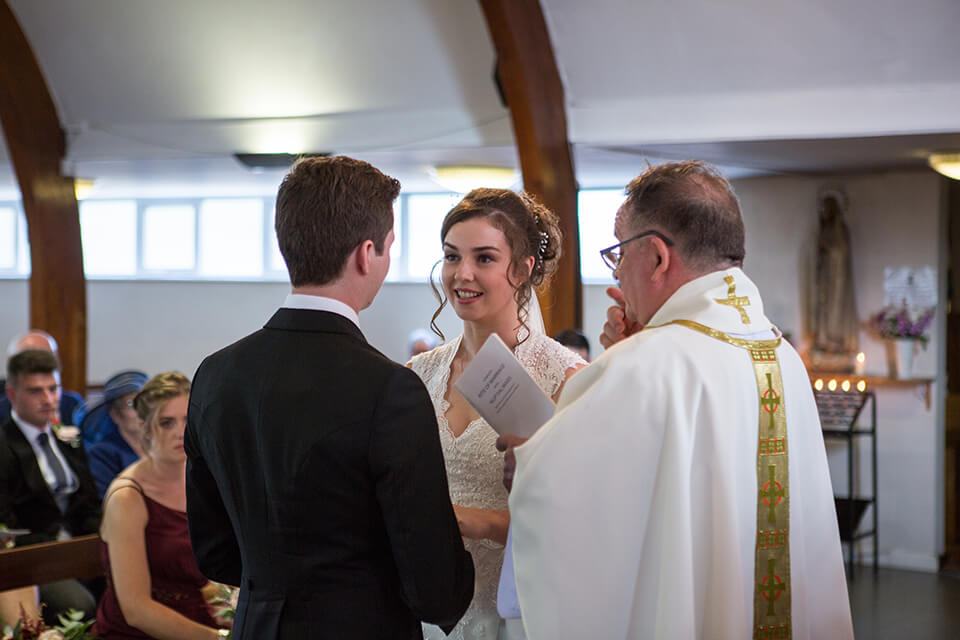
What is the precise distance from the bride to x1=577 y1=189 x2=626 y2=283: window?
24.4 feet

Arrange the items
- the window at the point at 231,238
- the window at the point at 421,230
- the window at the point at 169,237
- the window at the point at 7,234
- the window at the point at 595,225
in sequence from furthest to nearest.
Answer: the window at the point at 7,234 → the window at the point at 169,237 → the window at the point at 231,238 → the window at the point at 421,230 → the window at the point at 595,225

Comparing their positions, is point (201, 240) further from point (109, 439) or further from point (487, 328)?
point (487, 328)

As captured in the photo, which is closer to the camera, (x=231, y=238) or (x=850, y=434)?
(x=850, y=434)

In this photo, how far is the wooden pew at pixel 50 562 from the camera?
128 inches

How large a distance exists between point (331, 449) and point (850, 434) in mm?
7027

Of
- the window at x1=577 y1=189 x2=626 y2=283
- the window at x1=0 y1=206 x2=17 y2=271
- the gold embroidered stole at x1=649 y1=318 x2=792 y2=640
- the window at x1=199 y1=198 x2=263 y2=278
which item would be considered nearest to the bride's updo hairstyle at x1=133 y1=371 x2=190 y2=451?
the gold embroidered stole at x1=649 y1=318 x2=792 y2=640

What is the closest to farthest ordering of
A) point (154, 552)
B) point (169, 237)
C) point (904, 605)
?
point (154, 552)
point (904, 605)
point (169, 237)

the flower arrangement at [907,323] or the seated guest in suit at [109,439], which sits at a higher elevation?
the flower arrangement at [907,323]

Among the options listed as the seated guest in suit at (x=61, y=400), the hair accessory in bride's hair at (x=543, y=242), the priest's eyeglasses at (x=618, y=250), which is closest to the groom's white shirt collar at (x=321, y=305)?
the priest's eyeglasses at (x=618, y=250)

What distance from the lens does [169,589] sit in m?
3.22

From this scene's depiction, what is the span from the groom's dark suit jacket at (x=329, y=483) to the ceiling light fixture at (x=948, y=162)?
6.44 metres

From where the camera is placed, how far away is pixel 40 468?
4910mm

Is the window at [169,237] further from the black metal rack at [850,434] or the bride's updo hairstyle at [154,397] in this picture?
the bride's updo hairstyle at [154,397]

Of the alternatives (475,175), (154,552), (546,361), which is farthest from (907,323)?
(154,552)
